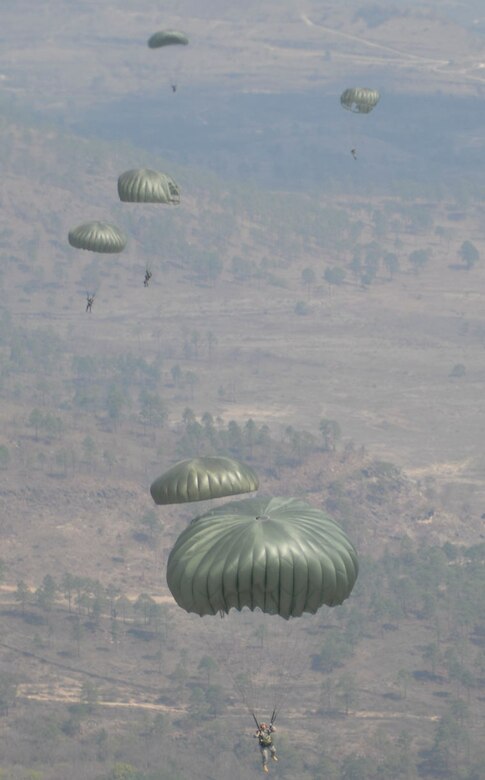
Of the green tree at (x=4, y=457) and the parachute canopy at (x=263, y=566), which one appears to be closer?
the parachute canopy at (x=263, y=566)

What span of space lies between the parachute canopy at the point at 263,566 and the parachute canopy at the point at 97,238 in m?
44.9

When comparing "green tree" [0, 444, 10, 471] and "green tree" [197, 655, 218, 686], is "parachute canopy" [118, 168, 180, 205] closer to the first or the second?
"green tree" [197, 655, 218, 686]

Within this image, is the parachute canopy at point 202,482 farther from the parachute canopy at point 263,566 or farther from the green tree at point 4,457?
the green tree at point 4,457

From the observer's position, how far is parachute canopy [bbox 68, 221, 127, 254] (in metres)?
94.2

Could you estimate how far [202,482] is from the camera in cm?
6138

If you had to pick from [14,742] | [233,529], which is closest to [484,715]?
[14,742]

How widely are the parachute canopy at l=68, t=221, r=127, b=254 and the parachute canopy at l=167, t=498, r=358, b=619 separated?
147 ft

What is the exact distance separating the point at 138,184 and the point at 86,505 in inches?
4381

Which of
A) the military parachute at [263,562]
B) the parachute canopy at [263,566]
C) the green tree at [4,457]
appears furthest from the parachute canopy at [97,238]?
the green tree at [4,457]

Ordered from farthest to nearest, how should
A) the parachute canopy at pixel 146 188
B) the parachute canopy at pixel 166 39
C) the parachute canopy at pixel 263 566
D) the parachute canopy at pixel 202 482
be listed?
the parachute canopy at pixel 166 39 → the parachute canopy at pixel 146 188 → the parachute canopy at pixel 202 482 → the parachute canopy at pixel 263 566

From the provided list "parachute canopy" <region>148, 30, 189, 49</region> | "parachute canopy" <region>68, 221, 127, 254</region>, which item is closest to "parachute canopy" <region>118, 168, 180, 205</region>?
"parachute canopy" <region>68, 221, 127, 254</region>

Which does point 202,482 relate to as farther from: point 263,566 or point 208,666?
point 208,666

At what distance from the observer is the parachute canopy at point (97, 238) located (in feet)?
309

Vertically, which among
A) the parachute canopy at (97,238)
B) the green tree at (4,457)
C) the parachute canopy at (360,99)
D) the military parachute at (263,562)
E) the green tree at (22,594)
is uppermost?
the military parachute at (263,562)
